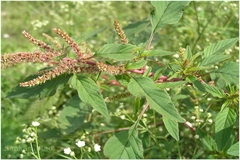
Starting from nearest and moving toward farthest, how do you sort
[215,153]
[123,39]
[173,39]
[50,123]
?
[123,39] < [215,153] < [50,123] < [173,39]

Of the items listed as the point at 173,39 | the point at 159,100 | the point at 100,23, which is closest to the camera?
the point at 159,100

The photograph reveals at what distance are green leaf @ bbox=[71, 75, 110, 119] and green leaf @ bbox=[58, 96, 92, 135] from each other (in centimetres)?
44

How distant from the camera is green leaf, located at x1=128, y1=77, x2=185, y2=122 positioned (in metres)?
1.23

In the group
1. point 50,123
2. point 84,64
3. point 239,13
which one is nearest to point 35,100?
point 50,123

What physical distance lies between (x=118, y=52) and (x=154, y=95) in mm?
191

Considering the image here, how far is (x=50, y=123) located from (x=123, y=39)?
2.94ft

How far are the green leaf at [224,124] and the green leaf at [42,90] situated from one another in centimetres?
59

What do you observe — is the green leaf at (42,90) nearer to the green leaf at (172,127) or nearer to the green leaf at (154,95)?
the green leaf at (154,95)

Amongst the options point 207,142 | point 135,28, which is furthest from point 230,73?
point 135,28

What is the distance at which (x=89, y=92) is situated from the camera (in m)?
1.34

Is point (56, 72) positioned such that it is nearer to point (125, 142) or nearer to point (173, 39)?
point (125, 142)

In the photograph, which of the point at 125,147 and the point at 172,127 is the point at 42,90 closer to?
the point at 125,147

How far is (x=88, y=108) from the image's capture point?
1820mm

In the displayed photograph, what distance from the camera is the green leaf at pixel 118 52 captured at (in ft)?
4.27
